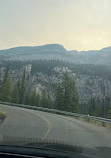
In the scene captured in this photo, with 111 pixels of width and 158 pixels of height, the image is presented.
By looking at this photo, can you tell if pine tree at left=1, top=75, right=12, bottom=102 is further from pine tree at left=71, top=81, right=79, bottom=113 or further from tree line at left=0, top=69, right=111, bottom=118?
pine tree at left=71, top=81, right=79, bottom=113

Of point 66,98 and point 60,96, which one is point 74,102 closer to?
point 66,98

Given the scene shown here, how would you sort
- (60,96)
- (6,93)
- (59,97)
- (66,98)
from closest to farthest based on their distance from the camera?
(66,98) → (59,97) → (60,96) → (6,93)

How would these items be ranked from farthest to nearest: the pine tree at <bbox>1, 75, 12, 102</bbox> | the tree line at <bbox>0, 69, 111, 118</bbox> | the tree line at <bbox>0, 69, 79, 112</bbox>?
the pine tree at <bbox>1, 75, 12, 102</bbox>
the tree line at <bbox>0, 69, 111, 118</bbox>
the tree line at <bbox>0, 69, 79, 112</bbox>

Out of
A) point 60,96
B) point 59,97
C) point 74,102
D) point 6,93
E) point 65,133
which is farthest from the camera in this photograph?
point 6,93

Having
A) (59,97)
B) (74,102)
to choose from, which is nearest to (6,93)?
(59,97)

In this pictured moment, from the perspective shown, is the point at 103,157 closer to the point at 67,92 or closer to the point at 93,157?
the point at 93,157

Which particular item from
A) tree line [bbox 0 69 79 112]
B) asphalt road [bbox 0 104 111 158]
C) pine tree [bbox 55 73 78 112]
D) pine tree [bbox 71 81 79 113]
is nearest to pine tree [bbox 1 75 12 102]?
tree line [bbox 0 69 79 112]

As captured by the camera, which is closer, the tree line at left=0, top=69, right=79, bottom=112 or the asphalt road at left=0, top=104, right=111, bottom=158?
the asphalt road at left=0, top=104, right=111, bottom=158

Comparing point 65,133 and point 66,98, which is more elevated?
point 66,98

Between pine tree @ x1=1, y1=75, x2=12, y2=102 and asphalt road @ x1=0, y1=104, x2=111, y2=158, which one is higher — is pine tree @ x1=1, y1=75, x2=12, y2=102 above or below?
above

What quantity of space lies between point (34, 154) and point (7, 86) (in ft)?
247

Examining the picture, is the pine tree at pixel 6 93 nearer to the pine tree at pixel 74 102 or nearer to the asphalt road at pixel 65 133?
the pine tree at pixel 74 102

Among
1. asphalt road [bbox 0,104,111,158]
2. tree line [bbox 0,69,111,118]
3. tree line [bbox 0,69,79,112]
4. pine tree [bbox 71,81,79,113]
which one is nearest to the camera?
asphalt road [bbox 0,104,111,158]

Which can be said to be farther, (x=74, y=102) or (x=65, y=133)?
(x=74, y=102)
